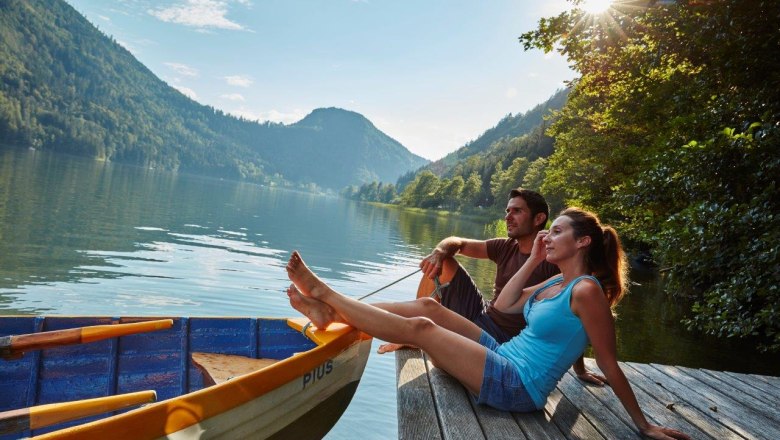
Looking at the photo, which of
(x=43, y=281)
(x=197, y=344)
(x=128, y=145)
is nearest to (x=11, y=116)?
(x=128, y=145)

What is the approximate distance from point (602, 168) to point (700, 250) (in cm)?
1852

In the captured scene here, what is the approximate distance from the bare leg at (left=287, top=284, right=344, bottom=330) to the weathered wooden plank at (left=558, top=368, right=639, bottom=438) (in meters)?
1.93

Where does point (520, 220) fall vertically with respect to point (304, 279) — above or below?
above

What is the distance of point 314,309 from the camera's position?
4.00 m

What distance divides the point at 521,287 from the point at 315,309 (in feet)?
5.61

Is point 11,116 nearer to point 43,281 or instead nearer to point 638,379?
point 43,281

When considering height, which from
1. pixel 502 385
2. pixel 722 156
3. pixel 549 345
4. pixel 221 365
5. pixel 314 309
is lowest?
pixel 221 365

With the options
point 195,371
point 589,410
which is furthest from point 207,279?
point 589,410

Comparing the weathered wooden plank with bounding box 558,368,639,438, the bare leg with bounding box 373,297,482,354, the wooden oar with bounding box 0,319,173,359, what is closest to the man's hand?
the bare leg with bounding box 373,297,482,354

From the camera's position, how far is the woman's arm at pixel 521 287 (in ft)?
13.7

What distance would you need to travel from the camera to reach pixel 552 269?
4551 millimetres

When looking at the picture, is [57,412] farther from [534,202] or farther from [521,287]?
[534,202]

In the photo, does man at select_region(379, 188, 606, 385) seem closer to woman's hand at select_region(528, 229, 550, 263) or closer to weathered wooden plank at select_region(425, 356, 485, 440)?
woman's hand at select_region(528, 229, 550, 263)

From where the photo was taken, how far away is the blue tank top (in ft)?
10.5
